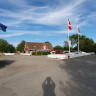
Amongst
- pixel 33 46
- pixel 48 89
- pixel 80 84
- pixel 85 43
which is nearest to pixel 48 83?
pixel 48 89

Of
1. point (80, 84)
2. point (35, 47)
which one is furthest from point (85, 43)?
point (80, 84)

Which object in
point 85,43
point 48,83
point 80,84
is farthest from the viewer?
point 85,43

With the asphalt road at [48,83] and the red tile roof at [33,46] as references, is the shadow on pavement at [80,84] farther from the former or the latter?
the red tile roof at [33,46]

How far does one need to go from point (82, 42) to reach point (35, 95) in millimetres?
61301

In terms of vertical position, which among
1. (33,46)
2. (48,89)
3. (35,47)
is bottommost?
(48,89)

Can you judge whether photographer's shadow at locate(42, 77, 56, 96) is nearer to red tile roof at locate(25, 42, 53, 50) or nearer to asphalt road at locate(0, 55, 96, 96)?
asphalt road at locate(0, 55, 96, 96)

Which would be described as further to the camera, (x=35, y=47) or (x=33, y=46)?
(x=35, y=47)

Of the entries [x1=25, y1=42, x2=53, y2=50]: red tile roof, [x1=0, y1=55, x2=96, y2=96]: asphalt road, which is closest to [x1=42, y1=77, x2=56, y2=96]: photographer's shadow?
[x1=0, y1=55, x2=96, y2=96]: asphalt road

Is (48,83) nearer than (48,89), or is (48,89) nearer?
(48,89)

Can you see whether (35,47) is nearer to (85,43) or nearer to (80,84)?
(85,43)

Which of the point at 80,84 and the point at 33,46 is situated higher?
the point at 33,46

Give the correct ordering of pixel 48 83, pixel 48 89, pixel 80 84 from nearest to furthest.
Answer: pixel 48 89
pixel 80 84
pixel 48 83

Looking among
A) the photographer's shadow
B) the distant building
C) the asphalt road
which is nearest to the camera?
the photographer's shadow

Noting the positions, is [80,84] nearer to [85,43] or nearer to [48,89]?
[48,89]
